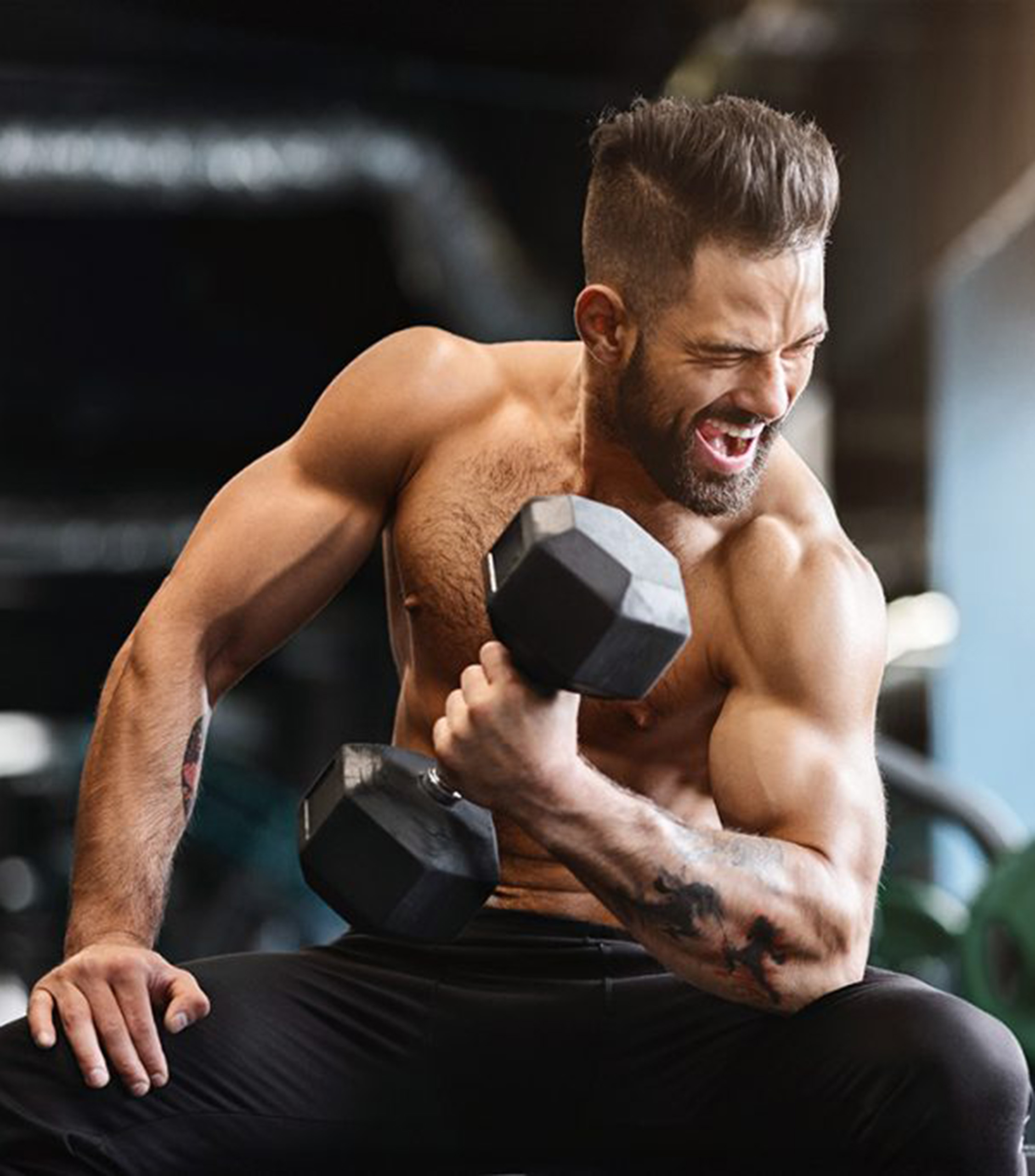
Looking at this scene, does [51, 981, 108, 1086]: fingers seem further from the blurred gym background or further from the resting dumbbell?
the blurred gym background

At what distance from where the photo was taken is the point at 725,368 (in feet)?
6.95

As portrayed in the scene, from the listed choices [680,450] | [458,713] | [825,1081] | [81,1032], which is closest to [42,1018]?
[81,1032]

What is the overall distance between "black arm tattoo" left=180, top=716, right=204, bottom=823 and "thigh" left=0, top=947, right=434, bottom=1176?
19cm

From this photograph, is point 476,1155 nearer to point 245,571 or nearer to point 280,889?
point 245,571

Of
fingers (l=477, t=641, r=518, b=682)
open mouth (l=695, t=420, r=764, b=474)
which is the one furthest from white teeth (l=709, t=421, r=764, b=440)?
fingers (l=477, t=641, r=518, b=682)

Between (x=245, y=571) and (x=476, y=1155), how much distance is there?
72 cm

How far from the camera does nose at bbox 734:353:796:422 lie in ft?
6.88

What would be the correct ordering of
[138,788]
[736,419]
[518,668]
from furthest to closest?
[138,788] → [736,419] → [518,668]

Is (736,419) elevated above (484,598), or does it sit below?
above

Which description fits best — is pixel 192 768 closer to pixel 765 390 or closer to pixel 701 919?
pixel 701 919

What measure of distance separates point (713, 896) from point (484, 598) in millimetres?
511

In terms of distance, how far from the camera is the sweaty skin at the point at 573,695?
1967mm

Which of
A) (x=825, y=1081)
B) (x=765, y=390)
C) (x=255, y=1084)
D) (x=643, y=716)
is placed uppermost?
(x=765, y=390)

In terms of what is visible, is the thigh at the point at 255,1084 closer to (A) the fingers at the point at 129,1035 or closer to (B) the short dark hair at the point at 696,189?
(A) the fingers at the point at 129,1035
